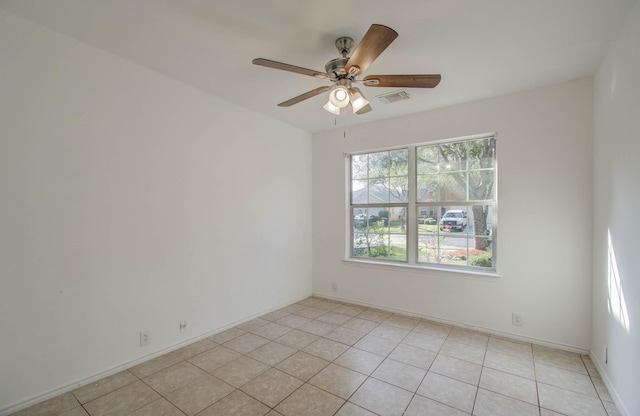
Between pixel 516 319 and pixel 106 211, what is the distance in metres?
4.04

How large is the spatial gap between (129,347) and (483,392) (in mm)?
2892

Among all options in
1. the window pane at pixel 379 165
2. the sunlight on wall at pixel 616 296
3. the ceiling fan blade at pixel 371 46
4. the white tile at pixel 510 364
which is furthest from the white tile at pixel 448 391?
the window pane at pixel 379 165

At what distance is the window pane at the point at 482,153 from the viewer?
10.5 feet

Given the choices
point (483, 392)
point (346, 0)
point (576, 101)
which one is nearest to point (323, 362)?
point (483, 392)

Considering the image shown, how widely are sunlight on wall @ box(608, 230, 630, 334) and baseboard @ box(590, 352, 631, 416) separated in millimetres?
495

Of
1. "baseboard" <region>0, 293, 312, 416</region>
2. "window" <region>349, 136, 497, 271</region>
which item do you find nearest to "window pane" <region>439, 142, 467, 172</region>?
"window" <region>349, 136, 497, 271</region>

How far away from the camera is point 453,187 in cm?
345

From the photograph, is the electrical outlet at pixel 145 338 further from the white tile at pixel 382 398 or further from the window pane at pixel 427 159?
the window pane at pixel 427 159

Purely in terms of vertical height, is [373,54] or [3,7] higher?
[3,7]

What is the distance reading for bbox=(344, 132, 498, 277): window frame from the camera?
317 centimetres

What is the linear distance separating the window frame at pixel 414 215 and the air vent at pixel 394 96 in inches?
29.1

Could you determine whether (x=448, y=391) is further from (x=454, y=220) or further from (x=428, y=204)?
(x=428, y=204)

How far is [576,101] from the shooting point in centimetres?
269

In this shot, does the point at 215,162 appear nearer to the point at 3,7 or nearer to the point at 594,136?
the point at 3,7
